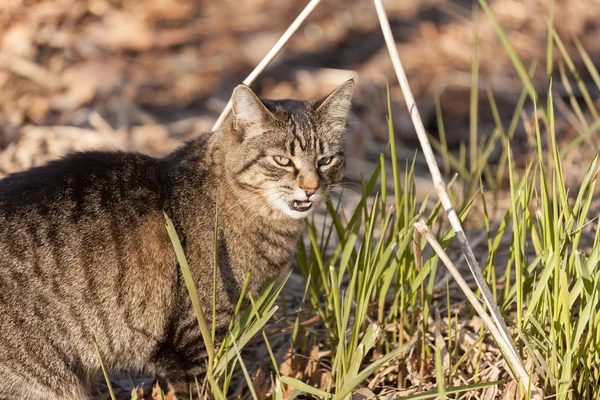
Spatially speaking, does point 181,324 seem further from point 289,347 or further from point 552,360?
point 552,360

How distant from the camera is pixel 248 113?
278cm

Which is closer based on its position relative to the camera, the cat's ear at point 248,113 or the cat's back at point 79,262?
the cat's back at point 79,262

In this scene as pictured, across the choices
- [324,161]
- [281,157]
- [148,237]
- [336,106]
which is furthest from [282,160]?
[148,237]

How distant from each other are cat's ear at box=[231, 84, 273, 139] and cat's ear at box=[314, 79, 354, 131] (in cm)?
23

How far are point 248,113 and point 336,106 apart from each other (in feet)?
1.21

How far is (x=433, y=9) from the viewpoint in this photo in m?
7.19

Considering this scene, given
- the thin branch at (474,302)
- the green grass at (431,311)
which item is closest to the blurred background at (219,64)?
the green grass at (431,311)

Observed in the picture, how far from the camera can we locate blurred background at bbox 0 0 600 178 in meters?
4.80

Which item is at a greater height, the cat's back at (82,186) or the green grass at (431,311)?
the cat's back at (82,186)

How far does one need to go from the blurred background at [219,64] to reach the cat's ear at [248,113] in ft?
5.89

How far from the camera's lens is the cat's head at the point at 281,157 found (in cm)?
277

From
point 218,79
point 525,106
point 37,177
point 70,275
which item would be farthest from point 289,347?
point 525,106

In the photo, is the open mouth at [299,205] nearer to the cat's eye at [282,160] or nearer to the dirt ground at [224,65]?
the cat's eye at [282,160]

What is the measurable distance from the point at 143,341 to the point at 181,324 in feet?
0.49
